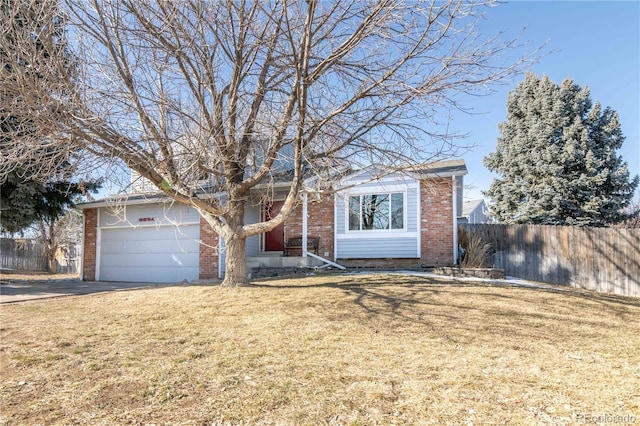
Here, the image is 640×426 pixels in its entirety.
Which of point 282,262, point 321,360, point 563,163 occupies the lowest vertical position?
point 321,360

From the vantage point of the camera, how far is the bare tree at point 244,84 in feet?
20.2

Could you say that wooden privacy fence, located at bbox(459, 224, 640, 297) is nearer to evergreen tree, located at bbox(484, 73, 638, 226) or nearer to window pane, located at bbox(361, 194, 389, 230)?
window pane, located at bbox(361, 194, 389, 230)

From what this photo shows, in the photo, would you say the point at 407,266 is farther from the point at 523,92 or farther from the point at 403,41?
the point at 523,92

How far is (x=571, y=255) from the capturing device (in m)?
12.3

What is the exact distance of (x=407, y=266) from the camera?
41.6 feet

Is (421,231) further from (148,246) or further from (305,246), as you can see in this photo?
(148,246)

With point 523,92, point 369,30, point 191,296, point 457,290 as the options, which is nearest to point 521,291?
point 457,290

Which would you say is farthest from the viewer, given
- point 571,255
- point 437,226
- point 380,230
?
point 380,230

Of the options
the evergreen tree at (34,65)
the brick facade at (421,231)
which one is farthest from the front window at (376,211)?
the evergreen tree at (34,65)

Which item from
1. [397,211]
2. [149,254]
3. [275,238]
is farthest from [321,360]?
[149,254]

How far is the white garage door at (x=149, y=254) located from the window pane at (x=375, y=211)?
574 centimetres

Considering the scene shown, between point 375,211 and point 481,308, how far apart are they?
704 centimetres

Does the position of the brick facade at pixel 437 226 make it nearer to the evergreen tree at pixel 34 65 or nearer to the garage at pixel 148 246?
the garage at pixel 148 246

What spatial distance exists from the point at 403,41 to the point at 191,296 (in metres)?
6.01
